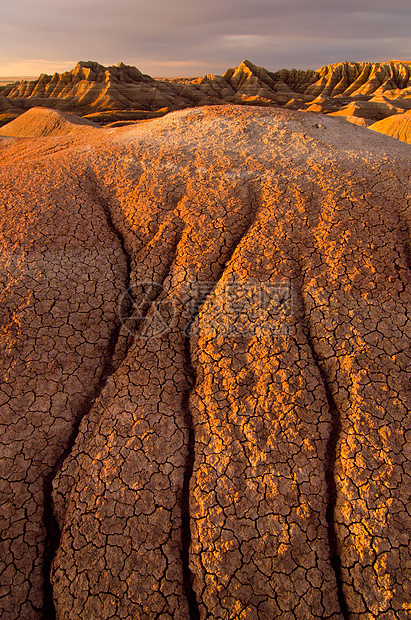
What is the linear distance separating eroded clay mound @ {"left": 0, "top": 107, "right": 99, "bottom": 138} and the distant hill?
14560mm

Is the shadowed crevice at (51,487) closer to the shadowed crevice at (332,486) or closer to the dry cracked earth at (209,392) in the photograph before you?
the dry cracked earth at (209,392)

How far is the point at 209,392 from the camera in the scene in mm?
2518

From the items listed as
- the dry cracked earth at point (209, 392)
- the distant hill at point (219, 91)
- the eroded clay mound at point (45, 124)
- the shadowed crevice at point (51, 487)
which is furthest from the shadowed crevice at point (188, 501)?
the distant hill at point (219, 91)

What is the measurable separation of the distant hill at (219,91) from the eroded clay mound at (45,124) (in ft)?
47.8

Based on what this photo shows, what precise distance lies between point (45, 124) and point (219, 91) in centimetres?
4666

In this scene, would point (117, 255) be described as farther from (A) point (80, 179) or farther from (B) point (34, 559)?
(B) point (34, 559)

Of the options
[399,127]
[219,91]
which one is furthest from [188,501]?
[219,91]

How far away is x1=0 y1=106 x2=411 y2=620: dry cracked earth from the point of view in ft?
6.18

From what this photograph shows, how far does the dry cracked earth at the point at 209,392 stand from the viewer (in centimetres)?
188

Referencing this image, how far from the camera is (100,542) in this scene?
2014mm

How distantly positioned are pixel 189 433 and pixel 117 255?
2.14m

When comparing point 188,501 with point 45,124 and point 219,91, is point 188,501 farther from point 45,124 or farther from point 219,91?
point 219,91

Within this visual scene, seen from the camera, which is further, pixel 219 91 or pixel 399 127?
pixel 219 91

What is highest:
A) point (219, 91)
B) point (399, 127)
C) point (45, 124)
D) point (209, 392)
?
point (219, 91)
